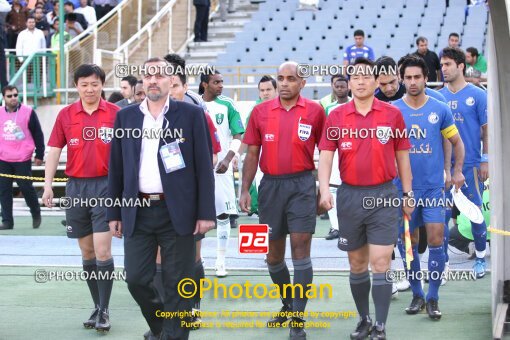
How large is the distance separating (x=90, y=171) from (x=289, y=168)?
5.17 feet

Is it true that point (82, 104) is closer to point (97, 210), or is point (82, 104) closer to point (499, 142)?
point (97, 210)

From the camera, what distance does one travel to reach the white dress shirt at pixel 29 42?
63.4ft

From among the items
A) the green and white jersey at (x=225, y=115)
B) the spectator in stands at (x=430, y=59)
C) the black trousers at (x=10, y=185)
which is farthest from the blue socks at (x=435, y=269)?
the spectator in stands at (x=430, y=59)

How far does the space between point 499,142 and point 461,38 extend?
1266 centimetres

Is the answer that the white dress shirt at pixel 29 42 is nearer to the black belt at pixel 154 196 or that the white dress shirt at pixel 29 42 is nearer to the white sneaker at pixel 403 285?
the white sneaker at pixel 403 285

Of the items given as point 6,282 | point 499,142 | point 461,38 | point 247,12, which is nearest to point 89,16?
point 247,12

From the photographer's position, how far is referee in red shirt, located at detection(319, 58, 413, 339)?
7176mm

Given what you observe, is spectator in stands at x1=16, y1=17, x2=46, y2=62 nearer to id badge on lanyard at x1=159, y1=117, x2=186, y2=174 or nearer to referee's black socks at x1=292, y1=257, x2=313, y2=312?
referee's black socks at x1=292, y1=257, x2=313, y2=312

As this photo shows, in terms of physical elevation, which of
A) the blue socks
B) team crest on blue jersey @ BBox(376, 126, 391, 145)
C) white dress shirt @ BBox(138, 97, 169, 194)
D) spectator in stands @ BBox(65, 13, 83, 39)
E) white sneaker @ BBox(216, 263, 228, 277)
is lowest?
white sneaker @ BBox(216, 263, 228, 277)

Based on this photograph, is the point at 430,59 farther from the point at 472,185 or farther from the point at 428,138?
the point at 428,138

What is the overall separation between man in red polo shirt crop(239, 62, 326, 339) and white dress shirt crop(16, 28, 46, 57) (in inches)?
489

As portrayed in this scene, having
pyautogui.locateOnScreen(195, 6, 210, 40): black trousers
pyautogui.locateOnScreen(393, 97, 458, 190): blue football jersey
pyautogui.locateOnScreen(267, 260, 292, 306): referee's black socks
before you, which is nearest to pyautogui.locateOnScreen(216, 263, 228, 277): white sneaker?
pyautogui.locateOnScreen(267, 260, 292, 306): referee's black socks

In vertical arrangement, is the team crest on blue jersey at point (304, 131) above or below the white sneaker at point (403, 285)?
above

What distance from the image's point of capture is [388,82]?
898 cm
